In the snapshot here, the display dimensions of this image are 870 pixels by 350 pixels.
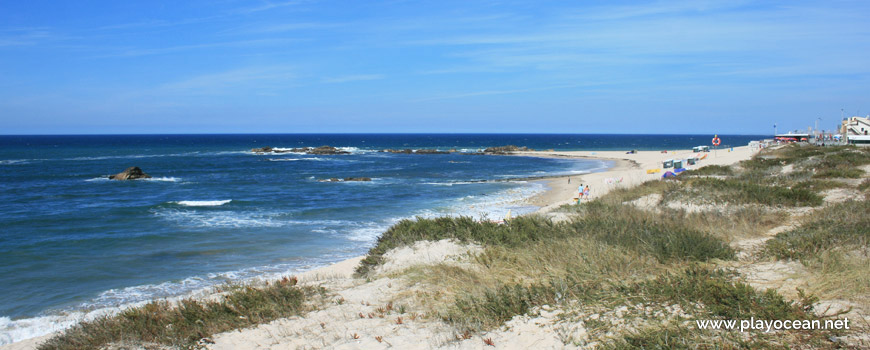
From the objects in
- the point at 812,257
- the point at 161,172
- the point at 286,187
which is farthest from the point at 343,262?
the point at 161,172

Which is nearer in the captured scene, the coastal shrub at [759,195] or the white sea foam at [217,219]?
the coastal shrub at [759,195]

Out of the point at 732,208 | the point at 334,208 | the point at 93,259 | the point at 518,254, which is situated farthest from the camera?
the point at 334,208

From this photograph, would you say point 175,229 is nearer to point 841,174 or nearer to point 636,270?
point 636,270

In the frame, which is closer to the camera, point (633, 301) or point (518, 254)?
point (633, 301)

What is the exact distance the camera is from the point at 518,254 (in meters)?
7.59

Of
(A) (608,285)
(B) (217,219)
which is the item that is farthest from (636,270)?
(B) (217,219)

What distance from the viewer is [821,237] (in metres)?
7.03

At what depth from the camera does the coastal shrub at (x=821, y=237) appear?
660 cm

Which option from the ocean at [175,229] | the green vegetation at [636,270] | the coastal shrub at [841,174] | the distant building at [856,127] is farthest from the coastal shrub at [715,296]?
the distant building at [856,127]

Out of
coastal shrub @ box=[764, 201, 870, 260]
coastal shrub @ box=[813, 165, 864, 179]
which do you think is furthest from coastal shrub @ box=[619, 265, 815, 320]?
coastal shrub @ box=[813, 165, 864, 179]

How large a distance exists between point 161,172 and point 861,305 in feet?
176

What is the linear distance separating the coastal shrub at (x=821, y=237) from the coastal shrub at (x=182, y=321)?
672 centimetres

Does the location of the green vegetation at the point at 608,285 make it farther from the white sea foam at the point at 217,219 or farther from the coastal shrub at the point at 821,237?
the white sea foam at the point at 217,219

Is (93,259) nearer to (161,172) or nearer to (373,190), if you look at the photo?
(373,190)
